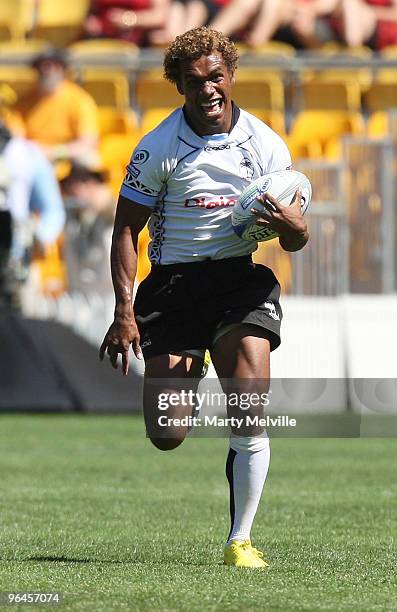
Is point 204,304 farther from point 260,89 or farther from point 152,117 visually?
point 260,89

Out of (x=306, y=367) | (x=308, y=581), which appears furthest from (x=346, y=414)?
(x=308, y=581)

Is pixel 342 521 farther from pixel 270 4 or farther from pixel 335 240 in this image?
pixel 270 4

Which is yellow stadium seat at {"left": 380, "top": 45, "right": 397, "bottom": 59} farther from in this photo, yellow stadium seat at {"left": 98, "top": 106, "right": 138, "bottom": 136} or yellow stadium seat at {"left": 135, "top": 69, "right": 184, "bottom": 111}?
yellow stadium seat at {"left": 98, "top": 106, "right": 138, "bottom": 136}

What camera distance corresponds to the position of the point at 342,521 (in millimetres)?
7195

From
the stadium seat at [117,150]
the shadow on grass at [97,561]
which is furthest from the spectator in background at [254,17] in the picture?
the shadow on grass at [97,561]

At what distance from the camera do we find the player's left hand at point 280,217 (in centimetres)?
555

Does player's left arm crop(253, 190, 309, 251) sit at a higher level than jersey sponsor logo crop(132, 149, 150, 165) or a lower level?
lower

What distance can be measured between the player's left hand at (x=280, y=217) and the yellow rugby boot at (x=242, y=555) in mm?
1296

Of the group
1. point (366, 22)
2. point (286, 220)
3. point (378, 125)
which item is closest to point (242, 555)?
point (286, 220)

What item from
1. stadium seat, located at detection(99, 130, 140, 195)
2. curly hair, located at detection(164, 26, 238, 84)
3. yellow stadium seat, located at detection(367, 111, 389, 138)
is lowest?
curly hair, located at detection(164, 26, 238, 84)

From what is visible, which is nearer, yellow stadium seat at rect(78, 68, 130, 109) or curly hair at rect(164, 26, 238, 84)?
curly hair at rect(164, 26, 238, 84)

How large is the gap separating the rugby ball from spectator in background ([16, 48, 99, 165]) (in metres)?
9.11

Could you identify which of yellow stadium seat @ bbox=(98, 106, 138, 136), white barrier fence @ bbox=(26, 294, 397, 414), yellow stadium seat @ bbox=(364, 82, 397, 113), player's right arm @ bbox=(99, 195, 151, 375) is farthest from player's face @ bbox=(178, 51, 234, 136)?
yellow stadium seat @ bbox=(364, 82, 397, 113)

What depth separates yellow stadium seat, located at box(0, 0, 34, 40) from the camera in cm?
1697
